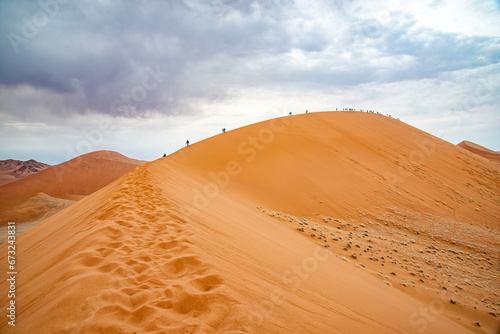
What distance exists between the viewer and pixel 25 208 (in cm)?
1628

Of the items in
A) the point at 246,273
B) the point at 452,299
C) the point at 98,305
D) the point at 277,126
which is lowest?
the point at 452,299

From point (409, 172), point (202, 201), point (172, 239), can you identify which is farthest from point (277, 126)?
point (172, 239)

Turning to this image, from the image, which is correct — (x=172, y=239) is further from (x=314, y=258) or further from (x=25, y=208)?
(x=25, y=208)

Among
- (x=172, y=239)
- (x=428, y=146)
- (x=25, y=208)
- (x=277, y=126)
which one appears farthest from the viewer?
(x=428, y=146)

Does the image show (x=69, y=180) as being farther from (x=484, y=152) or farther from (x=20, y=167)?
(x=484, y=152)

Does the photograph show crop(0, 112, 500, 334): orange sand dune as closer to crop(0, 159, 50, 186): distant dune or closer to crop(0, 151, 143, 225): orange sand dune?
crop(0, 151, 143, 225): orange sand dune

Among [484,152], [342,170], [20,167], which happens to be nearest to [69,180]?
[342,170]

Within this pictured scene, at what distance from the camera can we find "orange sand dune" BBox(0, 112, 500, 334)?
1963mm

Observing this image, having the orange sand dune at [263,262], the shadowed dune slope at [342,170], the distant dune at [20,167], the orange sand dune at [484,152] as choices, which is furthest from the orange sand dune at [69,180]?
the orange sand dune at [484,152]

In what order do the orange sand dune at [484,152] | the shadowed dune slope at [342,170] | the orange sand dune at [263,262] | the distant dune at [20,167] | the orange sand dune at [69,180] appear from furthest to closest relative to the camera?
the distant dune at [20,167], the orange sand dune at [484,152], the orange sand dune at [69,180], the shadowed dune slope at [342,170], the orange sand dune at [263,262]

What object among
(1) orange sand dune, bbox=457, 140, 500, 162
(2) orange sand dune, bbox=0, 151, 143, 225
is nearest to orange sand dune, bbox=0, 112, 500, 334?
(2) orange sand dune, bbox=0, 151, 143, 225

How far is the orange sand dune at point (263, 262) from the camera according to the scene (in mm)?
1963

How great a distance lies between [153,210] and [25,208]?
18609 mm

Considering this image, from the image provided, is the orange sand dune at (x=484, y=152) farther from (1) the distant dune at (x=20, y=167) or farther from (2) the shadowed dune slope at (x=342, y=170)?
(1) the distant dune at (x=20, y=167)
